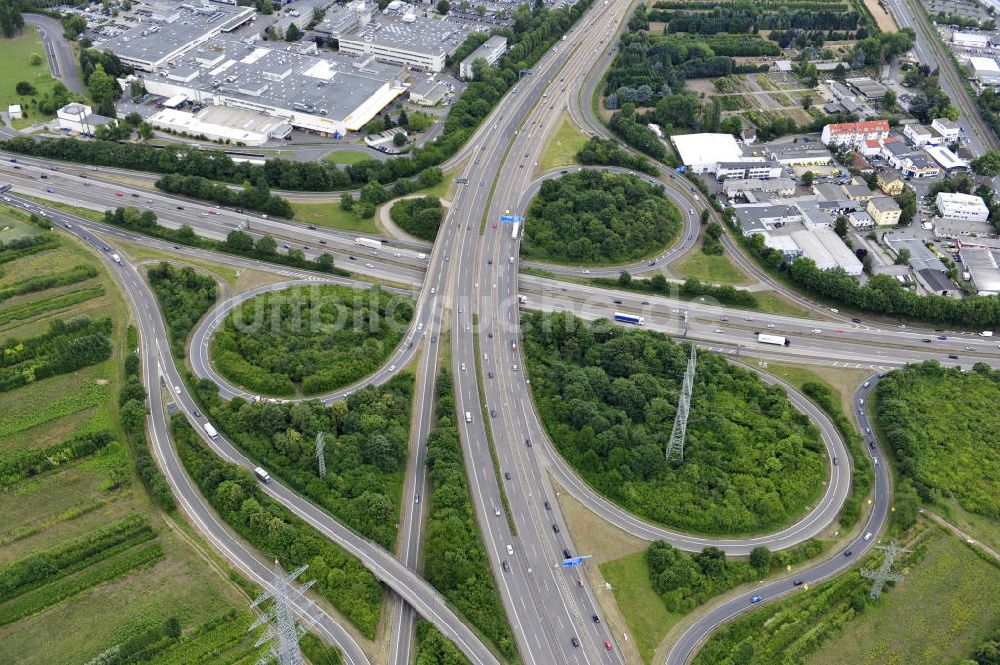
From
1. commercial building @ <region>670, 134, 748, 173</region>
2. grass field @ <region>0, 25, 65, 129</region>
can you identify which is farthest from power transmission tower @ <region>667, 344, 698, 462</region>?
grass field @ <region>0, 25, 65, 129</region>

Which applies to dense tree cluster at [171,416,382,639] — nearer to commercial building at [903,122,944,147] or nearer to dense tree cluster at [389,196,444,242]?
dense tree cluster at [389,196,444,242]

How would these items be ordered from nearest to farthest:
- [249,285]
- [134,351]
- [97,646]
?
[97,646] → [134,351] → [249,285]

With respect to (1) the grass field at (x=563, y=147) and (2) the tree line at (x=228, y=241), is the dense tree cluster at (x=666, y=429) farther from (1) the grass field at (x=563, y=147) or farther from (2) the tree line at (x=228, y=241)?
(1) the grass field at (x=563, y=147)

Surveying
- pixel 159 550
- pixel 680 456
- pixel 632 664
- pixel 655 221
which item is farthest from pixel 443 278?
pixel 632 664

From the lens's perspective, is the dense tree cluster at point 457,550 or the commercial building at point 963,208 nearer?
the dense tree cluster at point 457,550

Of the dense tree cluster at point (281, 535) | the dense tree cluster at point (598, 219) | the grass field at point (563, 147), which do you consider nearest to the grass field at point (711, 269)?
the dense tree cluster at point (598, 219)

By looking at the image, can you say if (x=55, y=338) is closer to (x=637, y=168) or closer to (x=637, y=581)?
(x=637, y=581)
